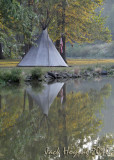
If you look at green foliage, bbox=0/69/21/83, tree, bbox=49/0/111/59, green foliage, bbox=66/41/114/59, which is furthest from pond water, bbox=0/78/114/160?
green foliage, bbox=66/41/114/59

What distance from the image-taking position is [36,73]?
14461 millimetres

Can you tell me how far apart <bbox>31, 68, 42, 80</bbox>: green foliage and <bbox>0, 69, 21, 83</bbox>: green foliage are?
1.35 meters

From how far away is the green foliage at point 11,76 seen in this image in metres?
13.1

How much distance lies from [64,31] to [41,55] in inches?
240

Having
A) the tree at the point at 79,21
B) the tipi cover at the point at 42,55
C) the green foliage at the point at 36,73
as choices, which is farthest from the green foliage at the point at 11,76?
the tree at the point at 79,21

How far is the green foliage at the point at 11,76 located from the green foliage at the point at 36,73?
1.35 m

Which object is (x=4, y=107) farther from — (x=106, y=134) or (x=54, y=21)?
(x=54, y=21)

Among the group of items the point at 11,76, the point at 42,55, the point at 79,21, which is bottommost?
the point at 11,76

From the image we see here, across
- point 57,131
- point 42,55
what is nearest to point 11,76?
point 42,55

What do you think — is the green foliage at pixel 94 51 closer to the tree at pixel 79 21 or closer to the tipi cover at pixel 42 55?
the tree at pixel 79 21

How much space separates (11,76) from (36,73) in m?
1.55

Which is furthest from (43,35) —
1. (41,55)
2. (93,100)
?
(93,100)

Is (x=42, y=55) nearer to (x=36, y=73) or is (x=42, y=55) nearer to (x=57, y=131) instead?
(x=36, y=73)

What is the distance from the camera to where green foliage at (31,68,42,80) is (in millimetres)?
14426
